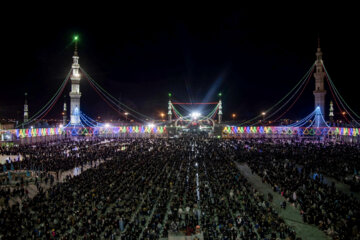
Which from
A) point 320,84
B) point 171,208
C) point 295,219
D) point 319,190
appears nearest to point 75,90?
point 171,208

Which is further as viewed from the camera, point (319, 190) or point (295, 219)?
point (319, 190)

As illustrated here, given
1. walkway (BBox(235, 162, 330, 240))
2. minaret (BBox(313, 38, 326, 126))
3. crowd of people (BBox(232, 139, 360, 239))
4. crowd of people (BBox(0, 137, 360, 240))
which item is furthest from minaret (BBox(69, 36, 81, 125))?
minaret (BBox(313, 38, 326, 126))

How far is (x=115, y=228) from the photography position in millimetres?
11453

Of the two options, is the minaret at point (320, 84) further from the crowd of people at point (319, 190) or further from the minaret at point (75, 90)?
the minaret at point (75, 90)

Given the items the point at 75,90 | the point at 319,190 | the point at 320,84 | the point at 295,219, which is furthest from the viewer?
the point at 75,90

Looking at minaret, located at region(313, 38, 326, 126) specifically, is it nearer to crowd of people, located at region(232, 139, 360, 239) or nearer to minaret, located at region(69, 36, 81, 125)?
crowd of people, located at region(232, 139, 360, 239)

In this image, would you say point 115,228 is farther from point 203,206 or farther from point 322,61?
point 322,61

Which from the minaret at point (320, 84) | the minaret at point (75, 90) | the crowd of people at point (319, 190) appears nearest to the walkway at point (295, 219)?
the crowd of people at point (319, 190)

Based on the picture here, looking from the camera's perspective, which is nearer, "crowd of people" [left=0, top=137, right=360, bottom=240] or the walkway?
"crowd of people" [left=0, top=137, right=360, bottom=240]

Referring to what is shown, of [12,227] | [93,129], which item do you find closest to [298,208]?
[12,227]

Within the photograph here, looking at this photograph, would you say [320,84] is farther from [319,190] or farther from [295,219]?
[295,219]

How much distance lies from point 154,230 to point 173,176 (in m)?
8.96

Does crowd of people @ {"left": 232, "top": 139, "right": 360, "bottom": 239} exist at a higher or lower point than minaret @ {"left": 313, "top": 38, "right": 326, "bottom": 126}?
lower

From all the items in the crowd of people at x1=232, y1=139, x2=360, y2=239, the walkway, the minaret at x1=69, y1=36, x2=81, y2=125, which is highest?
the minaret at x1=69, y1=36, x2=81, y2=125
